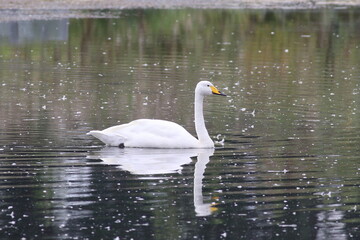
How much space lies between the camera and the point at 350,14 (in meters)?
38.4

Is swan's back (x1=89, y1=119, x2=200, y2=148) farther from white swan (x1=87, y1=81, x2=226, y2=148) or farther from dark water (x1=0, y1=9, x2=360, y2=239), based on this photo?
dark water (x1=0, y1=9, x2=360, y2=239)

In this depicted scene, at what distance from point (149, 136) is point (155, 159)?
861 millimetres

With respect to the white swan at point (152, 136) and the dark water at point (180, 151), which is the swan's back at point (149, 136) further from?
the dark water at point (180, 151)

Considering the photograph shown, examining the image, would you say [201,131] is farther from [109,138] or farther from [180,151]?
[109,138]

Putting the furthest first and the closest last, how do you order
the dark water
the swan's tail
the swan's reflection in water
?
the swan's tail < the swan's reflection in water < the dark water

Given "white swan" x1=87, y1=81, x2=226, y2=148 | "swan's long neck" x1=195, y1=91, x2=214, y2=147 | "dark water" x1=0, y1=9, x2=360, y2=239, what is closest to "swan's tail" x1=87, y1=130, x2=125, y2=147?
"white swan" x1=87, y1=81, x2=226, y2=148

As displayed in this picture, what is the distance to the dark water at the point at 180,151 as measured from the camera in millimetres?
8578

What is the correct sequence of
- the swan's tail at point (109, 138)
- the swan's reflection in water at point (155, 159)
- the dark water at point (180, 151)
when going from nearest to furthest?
the dark water at point (180, 151) < the swan's reflection in water at point (155, 159) < the swan's tail at point (109, 138)

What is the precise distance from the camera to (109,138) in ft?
41.5

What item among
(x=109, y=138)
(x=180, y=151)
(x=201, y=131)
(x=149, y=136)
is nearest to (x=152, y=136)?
(x=149, y=136)

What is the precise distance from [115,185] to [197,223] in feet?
5.92

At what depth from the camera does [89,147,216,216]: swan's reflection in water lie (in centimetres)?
1089

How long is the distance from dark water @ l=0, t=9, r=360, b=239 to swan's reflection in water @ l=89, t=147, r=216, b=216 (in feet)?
0.08

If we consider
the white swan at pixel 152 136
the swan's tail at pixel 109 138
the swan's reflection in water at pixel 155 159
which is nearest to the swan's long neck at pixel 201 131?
the white swan at pixel 152 136
